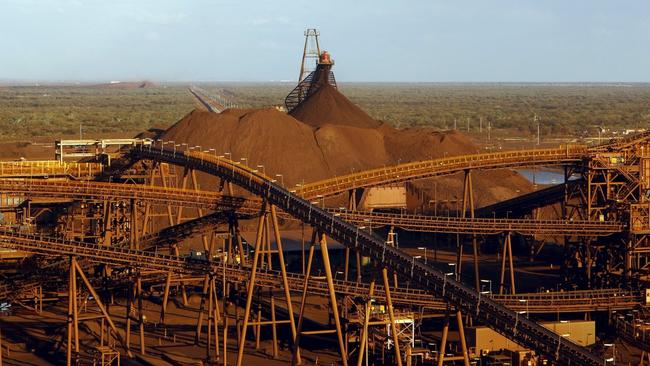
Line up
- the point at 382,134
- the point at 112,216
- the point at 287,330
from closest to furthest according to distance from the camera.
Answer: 1. the point at 287,330
2. the point at 112,216
3. the point at 382,134

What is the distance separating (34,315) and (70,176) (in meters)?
23.0

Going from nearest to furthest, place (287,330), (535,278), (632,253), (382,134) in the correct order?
(287,330) < (632,253) < (535,278) < (382,134)

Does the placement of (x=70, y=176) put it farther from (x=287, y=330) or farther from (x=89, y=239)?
(x=287, y=330)

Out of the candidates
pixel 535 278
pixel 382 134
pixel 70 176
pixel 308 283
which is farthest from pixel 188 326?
pixel 382 134

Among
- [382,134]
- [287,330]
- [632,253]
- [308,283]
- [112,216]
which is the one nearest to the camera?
[308,283]

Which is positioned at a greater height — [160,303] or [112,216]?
[112,216]

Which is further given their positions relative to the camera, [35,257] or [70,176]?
[70,176]

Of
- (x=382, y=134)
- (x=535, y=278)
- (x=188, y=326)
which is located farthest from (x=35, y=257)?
(x=382, y=134)

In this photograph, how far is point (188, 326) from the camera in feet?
312

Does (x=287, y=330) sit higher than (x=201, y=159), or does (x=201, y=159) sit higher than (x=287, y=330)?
(x=201, y=159)

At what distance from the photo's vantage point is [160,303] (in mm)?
103562

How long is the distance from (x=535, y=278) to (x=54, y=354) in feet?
161

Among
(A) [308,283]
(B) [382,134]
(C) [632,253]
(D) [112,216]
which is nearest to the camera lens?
(A) [308,283]

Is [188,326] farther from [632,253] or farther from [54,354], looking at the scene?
[632,253]
